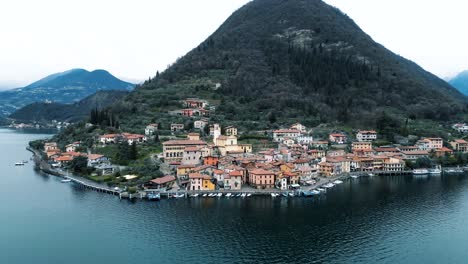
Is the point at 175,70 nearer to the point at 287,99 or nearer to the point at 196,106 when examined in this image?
the point at 196,106

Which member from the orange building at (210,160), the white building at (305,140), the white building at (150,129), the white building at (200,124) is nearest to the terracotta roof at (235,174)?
the orange building at (210,160)

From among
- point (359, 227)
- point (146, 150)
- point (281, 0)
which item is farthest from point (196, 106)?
point (281, 0)

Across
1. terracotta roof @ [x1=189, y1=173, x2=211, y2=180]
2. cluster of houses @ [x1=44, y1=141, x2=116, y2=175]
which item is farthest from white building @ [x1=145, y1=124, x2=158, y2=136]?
terracotta roof @ [x1=189, y1=173, x2=211, y2=180]

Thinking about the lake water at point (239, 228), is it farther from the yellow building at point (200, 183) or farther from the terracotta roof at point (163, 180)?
the terracotta roof at point (163, 180)

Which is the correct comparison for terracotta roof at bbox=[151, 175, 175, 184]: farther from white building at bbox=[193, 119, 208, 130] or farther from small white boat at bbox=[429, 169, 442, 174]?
small white boat at bbox=[429, 169, 442, 174]

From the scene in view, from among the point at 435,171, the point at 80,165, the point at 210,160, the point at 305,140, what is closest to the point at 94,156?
the point at 80,165
